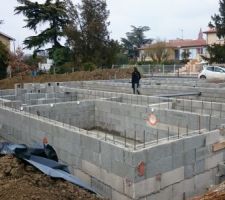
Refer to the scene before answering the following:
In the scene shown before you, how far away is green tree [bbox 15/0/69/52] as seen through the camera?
32.2m

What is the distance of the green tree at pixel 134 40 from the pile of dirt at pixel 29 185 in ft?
184

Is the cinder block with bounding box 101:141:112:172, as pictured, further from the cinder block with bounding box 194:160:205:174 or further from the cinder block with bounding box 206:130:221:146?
the cinder block with bounding box 206:130:221:146

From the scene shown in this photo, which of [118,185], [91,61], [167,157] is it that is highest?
[91,61]

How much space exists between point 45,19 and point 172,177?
97.3 feet

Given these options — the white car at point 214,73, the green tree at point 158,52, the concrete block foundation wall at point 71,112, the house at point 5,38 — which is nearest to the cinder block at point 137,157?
the concrete block foundation wall at point 71,112

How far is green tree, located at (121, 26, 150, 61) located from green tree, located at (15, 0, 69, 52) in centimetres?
2847

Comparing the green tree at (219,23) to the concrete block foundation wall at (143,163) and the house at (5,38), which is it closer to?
the house at (5,38)

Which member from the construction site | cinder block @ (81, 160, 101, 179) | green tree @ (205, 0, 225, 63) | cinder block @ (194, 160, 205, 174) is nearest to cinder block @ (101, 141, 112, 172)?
the construction site

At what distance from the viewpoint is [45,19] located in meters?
32.9

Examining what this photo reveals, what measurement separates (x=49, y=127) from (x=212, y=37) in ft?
150

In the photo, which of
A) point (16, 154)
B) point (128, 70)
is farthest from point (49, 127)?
point (128, 70)

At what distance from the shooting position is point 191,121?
27.3ft

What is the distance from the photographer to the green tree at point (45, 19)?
106 ft

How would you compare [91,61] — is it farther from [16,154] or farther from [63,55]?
[16,154]
